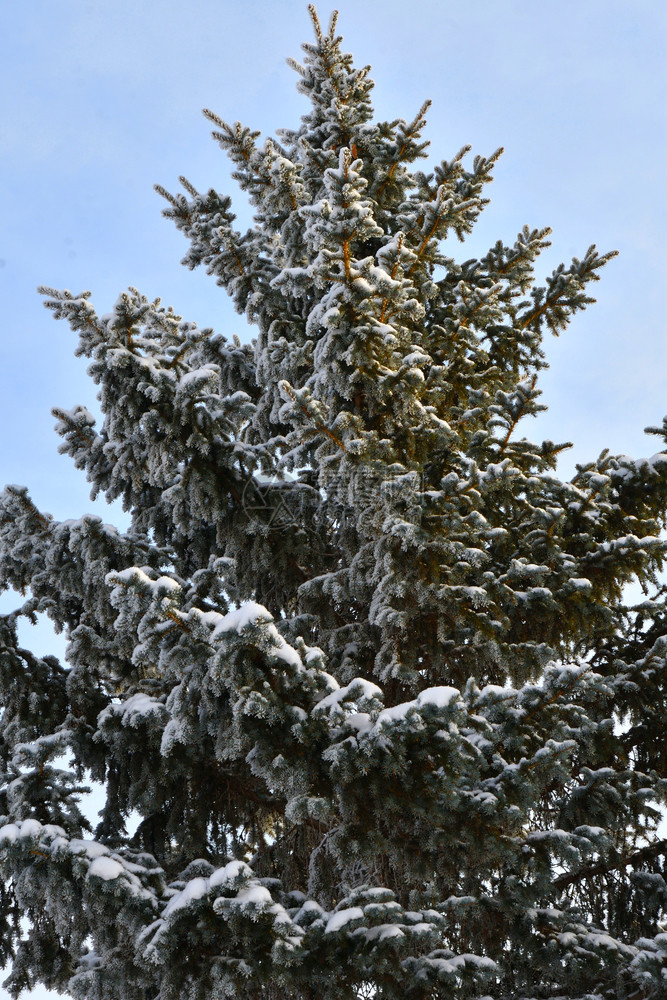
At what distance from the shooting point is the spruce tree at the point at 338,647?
4379mm

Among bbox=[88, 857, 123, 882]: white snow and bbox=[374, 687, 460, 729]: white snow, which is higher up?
bbox=[374, 687, 460, 729]: white snow

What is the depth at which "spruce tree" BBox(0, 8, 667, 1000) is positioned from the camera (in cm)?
438

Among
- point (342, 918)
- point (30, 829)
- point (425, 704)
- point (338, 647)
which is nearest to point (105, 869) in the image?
point (30, 829)

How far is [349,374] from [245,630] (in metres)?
2.68

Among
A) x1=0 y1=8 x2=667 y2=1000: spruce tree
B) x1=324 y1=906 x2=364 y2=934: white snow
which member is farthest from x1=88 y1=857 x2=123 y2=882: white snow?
x1=324 y1=906 x2=364 y2=934: white snow

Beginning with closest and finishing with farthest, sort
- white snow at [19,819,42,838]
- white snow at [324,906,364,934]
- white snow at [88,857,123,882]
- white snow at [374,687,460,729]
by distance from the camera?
white snow at [374,687,460,729], white snow at [324,906,364,934], white snow at [19,819,42,838], white snow at [88,857,123,882]

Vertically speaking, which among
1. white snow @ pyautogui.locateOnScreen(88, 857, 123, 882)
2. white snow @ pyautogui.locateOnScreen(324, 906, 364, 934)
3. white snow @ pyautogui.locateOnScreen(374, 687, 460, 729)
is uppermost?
white snow @ pyautogui.locateOnScreen(374, 687, 460, 729)

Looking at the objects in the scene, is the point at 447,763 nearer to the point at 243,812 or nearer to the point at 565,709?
the point at 565,709

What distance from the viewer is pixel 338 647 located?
7.20 metres

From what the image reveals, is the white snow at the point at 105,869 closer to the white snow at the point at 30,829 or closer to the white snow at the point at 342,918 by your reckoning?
the white snow at the point at 30,829

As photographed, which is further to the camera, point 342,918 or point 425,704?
point 342,918

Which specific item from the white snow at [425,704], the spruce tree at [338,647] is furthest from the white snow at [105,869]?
the white snow at [425,704]

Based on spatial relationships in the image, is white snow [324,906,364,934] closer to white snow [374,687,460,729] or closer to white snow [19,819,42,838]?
white snow [374,687,460,729]

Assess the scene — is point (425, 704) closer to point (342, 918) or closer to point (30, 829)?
point (342, 918)
